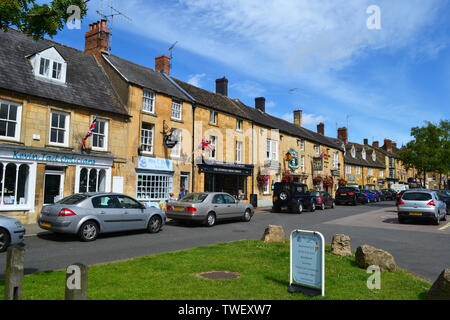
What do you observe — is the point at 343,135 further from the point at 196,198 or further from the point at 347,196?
the point at 196,198

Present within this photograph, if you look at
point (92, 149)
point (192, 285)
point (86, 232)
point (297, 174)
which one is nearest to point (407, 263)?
point (192, 285)

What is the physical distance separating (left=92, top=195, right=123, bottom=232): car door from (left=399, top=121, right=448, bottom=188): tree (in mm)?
33311

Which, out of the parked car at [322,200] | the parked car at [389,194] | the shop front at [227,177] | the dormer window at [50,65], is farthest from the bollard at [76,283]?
the parked car at [389,194]

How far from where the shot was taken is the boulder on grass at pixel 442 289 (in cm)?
459

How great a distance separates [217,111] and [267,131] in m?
7.38

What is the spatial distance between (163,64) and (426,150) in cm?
2777

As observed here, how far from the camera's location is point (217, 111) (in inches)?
999

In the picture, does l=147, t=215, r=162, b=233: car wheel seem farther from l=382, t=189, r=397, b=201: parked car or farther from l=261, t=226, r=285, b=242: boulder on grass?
l=382, t=189, r=397, b=201: parked car

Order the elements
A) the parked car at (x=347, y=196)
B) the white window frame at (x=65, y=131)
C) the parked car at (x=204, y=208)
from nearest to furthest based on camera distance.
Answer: the parked car at (x=204, y=208)
the white window frame at (x=65, y=131)
the parked car at (x=347, y=196)

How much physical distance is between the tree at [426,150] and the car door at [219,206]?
27.8m

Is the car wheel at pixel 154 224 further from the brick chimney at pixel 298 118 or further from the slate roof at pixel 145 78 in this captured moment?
the brick chimney at pixel 298 118

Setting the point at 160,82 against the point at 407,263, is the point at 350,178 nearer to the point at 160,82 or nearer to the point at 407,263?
the point at 160,82

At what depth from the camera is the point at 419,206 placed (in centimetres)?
1641

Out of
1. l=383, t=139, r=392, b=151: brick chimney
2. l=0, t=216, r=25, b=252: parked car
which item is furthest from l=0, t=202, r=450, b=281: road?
l=383, t=139, r=392, b=151: brick chimney
